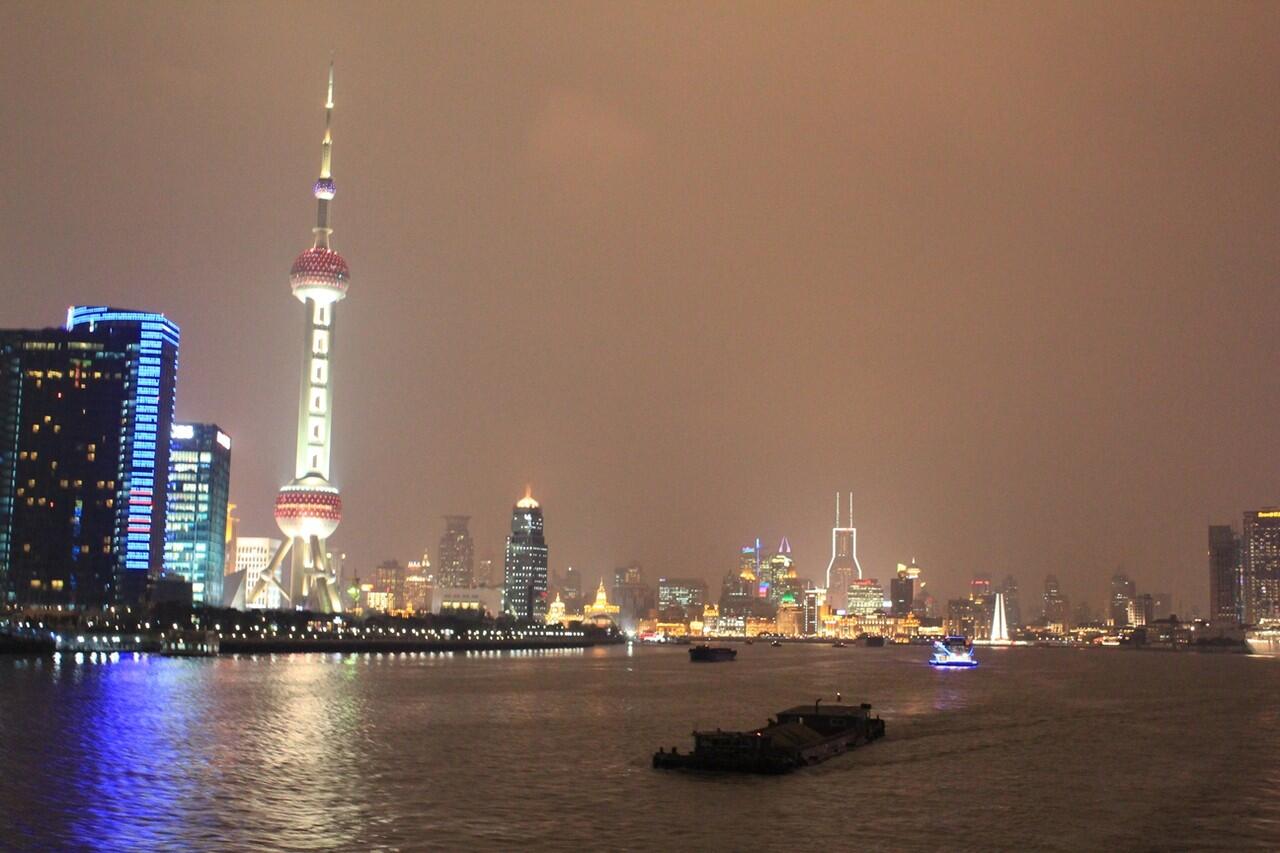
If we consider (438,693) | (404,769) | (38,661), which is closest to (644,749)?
(404,769)

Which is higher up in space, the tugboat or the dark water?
the tugboat

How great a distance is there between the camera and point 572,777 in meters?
55.1

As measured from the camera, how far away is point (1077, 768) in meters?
62.6

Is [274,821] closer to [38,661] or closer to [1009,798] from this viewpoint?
[1009,798]

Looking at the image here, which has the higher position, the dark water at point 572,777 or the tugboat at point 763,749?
the tugboat at point 763,749

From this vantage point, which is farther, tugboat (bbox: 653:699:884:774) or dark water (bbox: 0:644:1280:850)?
tugboat (bbox: 653:699:884:774)

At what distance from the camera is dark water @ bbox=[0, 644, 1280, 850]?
139 ft

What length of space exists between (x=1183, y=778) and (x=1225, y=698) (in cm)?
7486

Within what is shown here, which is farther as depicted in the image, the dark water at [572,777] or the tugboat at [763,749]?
the tugboat at [763,749]

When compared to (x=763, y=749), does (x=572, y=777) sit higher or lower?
lower

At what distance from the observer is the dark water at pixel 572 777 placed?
4225 centimetres

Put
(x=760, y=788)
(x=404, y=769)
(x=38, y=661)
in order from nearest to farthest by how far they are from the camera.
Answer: (x=760, y=788)
(x=404, y=769)
(x=38, y=661)

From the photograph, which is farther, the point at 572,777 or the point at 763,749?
the point at 763,749

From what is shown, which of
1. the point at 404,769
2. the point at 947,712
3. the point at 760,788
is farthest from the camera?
the point at 947,712
